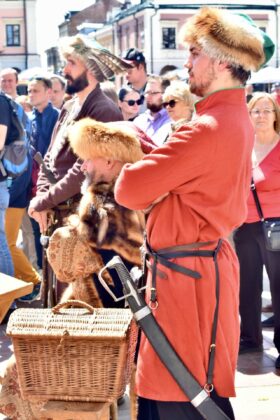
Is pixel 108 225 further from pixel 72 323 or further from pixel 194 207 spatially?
pixel 194 207

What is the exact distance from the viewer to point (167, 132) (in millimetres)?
6621

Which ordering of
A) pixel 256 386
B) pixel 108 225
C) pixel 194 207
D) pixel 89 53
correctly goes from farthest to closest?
pixel 89 53, pixel 256 386, pixel 108 225, pixel 194 207

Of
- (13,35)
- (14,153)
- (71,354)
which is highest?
(13,35)

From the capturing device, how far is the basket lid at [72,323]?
354 cm

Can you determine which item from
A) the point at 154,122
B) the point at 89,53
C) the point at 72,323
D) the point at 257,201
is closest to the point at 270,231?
the point at 257,201

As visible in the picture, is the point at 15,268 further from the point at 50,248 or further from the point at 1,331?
the point at 50,248

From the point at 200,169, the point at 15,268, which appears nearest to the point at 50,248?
the point at 200,169

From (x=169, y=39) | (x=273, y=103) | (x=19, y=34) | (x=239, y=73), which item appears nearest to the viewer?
(x=239, y=73)

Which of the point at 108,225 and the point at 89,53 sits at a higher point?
the point at 89,53

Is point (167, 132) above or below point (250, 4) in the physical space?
below

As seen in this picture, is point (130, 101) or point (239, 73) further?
point (130, 101)

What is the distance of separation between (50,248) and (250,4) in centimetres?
5585

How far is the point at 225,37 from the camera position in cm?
326

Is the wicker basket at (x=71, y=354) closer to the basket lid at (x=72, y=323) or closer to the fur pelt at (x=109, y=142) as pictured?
the basket lid at (x=72, y=323)
